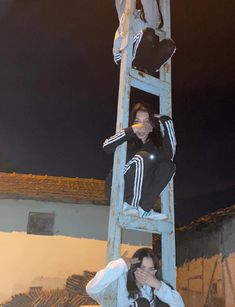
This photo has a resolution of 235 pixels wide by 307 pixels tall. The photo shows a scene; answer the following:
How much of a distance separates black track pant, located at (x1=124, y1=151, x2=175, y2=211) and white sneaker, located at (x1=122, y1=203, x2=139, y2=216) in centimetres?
2

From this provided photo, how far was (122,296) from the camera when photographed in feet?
8.15

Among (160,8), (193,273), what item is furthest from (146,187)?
(193,273)

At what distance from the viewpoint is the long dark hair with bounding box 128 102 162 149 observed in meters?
2.91

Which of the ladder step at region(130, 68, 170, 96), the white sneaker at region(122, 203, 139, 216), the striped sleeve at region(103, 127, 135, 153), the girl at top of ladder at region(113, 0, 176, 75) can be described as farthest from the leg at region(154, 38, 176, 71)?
the white sneaker at region(122, 203, 139, 216)

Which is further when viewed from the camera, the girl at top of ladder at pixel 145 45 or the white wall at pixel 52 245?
the white wall at pixel 52 245

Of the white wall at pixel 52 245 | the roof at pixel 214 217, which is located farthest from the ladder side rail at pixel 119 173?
the white wall at pixel 52 245

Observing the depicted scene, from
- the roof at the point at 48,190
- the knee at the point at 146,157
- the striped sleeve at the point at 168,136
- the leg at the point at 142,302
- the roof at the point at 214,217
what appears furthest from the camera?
the roof at the point at 48,190

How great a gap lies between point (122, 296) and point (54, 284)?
6.39 m

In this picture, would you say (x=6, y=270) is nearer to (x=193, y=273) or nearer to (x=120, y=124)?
(x=193, y=273)

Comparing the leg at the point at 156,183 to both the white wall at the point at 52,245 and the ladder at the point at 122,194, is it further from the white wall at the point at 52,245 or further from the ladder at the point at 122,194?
the white wall at the point at 52,245

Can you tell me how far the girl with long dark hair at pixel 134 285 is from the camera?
2391mm

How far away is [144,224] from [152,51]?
4.25ft

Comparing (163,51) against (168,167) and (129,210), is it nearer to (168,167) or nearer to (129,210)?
(168,167)

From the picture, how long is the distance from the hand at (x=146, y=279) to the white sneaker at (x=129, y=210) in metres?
0.34
